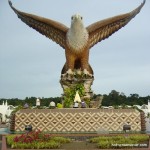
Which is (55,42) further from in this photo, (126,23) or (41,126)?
(41,126)

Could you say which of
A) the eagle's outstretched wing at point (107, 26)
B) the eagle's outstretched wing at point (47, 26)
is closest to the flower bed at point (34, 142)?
the eagle's outstretched wing at point (47, 26)

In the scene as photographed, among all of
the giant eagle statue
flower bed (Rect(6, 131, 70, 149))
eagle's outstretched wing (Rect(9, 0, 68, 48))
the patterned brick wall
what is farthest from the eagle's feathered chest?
flower bed (Rect(6, 131, 70, 149))

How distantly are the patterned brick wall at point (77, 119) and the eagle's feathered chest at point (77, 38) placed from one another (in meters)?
8.02

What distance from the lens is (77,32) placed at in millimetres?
24516

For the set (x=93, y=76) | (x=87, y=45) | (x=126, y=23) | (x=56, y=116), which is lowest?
(x=56, y=116)

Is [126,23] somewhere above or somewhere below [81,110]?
above

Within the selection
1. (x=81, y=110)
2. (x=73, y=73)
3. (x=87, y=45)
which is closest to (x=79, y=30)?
(x=87, y=45)

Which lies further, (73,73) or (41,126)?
(73,73)

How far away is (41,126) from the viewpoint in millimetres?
17281

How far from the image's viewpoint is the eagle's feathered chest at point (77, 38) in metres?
24.5

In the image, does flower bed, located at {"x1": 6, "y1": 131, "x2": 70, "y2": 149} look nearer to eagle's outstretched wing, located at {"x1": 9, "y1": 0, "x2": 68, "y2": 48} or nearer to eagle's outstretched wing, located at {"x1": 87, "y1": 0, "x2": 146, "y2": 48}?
eagle's outstretched wing, located at {"x1": 9, "y1": 0, "x2": 68, "y2": 48}

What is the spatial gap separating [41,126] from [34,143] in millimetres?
5743

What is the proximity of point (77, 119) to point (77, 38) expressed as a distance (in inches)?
343

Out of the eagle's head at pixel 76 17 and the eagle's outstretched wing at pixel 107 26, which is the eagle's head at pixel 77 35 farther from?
the eagle's outstretched wing at pixel 107 26
